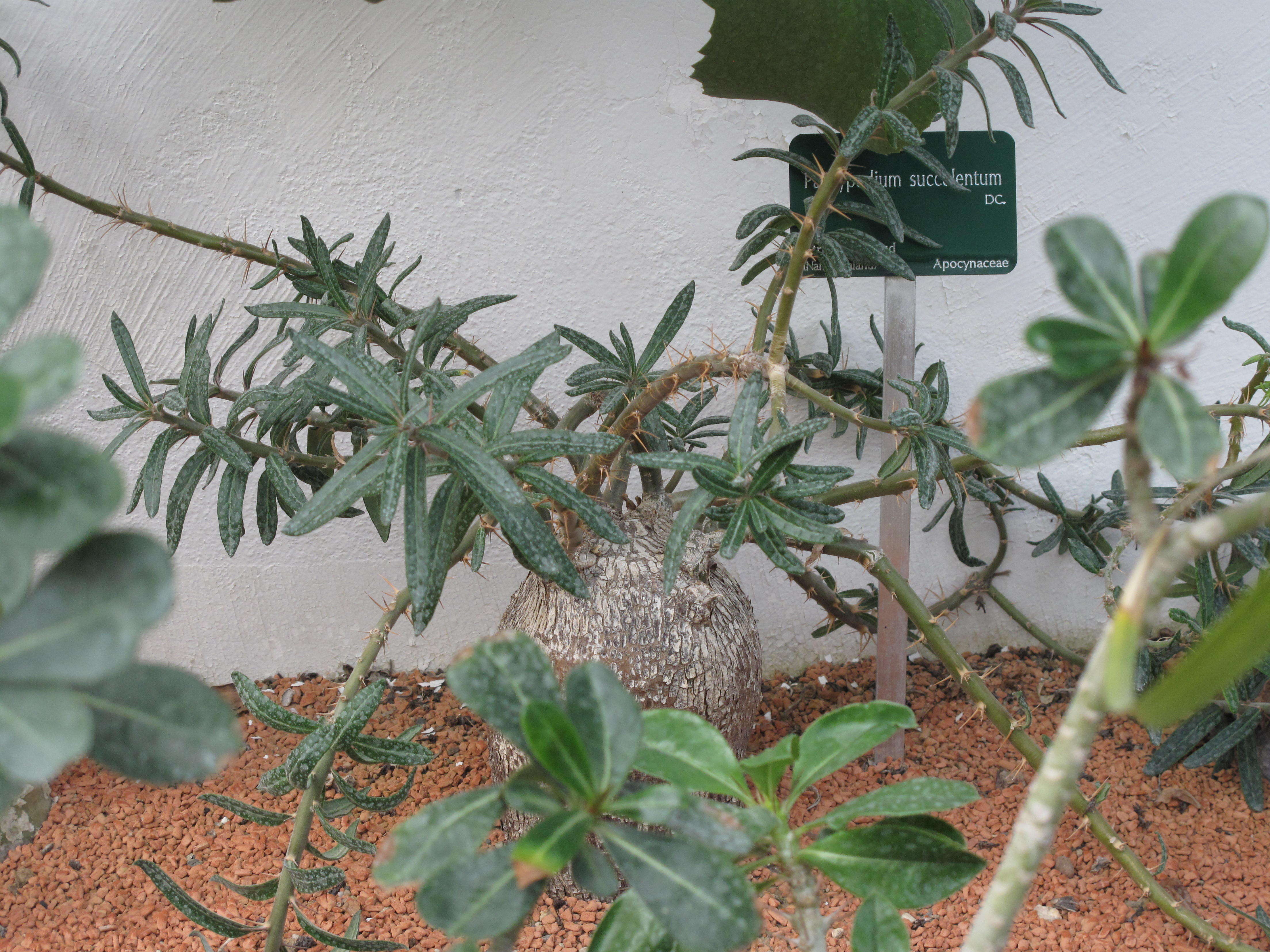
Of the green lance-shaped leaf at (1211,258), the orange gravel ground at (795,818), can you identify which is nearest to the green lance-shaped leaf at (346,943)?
the orange gravel ground at (795,818)

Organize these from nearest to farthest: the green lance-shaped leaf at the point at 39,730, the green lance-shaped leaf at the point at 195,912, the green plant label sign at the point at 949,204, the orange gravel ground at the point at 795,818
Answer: the green lance-shaped leaf at the point at 39,730 < the green lance-shaped leaf at the point at 195,912 < the orange gravel ground at the point at 795,818 < the green plant label sign at the point at 949,204

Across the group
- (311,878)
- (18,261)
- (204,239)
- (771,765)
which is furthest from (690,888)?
(204,239)

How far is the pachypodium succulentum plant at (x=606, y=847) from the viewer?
28cm

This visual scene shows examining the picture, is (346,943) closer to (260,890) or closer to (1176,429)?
(260,890)

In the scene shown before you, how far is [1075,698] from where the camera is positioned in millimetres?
241

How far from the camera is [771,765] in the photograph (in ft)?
1.42

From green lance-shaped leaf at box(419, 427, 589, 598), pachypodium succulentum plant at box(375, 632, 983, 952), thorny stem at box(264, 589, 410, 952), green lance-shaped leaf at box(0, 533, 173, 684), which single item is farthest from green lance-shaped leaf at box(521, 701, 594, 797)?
thorny stem at box(264, 589, 410, 952)

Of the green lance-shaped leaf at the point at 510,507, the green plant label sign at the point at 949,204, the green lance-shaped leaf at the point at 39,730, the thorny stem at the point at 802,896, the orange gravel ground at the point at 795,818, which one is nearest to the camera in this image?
the green lance-shaped leaf at the point at 39,730

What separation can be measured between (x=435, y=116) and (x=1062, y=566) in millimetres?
1140

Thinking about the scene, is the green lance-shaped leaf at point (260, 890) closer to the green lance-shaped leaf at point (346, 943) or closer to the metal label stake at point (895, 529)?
the green lance-shaped leaf at point (346, 943)

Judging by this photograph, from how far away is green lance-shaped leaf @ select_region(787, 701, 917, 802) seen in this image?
1.37ft

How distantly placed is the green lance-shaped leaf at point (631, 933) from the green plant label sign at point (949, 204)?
0.78 meters

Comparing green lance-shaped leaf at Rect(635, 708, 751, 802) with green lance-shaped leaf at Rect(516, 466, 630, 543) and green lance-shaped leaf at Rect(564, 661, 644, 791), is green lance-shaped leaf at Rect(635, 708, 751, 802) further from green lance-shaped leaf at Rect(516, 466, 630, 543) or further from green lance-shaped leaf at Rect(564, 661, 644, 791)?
green lance-shaped leaf at Rect(516, 466, 630, 543)

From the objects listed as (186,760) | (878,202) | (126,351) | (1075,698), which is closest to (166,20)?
(126,351)
